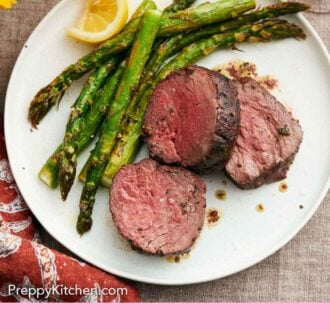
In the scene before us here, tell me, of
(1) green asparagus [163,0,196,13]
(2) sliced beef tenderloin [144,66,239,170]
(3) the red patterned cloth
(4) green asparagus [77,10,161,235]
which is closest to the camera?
(2) sliced beef tenderloin [144,66,239,170]

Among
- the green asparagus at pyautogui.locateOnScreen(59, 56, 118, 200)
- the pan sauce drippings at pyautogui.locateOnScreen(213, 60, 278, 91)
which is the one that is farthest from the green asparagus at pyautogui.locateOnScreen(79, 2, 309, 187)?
the pan sauce drippings at pyautogui.locateOnScreen(213, 60, 278, 91)

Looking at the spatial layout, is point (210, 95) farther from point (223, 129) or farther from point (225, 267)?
point (225, 267)

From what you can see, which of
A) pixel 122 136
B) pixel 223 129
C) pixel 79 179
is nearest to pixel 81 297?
pixel 79 179

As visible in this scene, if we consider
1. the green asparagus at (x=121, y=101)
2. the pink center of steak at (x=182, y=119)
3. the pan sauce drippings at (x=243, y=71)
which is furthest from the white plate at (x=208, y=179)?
the pink center of steak at (x=182, y=119)

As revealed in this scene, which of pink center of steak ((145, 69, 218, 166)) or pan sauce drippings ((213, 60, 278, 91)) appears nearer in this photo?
→ pink center of steak ((145, 69, 218, 166))

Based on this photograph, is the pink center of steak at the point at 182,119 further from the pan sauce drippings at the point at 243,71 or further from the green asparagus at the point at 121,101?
the pan sauce drippings at the point at 243,71

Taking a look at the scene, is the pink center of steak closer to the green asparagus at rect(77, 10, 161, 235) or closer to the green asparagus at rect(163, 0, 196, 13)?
the green asparagus at rect(77, 10, 161, 235)
